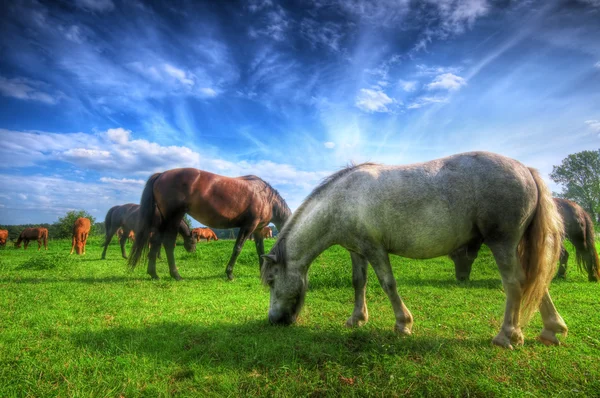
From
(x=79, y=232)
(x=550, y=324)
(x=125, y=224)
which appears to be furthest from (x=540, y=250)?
(x=79, y=232)

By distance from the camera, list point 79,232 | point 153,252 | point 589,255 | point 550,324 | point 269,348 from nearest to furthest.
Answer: point 269,348, point 550,324, point 589,255, point 153,252, point 79,232

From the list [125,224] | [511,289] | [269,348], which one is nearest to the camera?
[269,348]

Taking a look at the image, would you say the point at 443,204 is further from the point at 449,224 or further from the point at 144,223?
the point at 144,223

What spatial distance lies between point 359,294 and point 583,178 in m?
42.6

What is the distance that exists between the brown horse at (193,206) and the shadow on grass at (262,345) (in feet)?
13.8

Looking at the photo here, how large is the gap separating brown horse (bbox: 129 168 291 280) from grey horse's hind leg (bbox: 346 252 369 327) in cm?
466

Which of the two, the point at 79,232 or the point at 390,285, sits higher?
the point at 79,232

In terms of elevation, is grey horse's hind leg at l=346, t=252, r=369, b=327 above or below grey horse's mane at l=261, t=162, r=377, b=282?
below

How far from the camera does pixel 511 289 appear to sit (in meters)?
3.49

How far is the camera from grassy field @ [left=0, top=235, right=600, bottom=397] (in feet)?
8.29

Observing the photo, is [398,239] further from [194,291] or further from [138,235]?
[138,235]

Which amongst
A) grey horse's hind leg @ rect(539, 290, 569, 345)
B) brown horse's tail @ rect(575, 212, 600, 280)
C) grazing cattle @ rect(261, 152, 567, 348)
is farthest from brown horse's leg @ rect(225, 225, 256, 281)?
brown horse's tail @ rect(575, 212, 600, 280)

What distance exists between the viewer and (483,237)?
369 centimetres

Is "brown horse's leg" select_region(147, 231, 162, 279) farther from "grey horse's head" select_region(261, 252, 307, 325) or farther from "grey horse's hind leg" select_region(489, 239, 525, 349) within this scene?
"grey horse's hind leg" select_region(489, 239, 525, 349)
